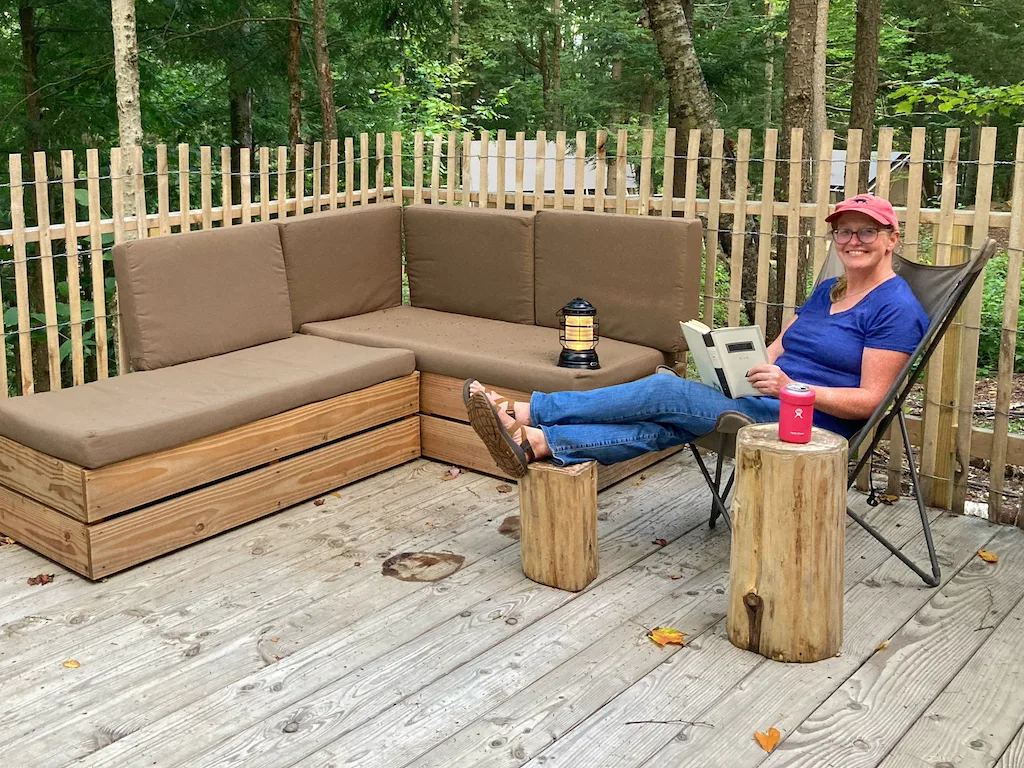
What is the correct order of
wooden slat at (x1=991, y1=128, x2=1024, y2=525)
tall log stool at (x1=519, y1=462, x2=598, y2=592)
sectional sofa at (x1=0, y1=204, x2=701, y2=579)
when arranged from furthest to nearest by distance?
wooden slat at (x1=991, y1=128, x2=1024, y2=525), sectional sofa at (x1=0, y1=204, x2=701, y2=579), tall log stool at (x1=519, y1=462, x2=598, y2=592)

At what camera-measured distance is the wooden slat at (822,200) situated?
4.23 meters

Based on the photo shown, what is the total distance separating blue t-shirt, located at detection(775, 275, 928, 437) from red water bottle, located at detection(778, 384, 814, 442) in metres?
0.47

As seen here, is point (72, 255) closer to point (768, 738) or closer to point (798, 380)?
point (798, 380)

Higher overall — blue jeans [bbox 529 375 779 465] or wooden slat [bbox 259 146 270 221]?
wooden slat [bbox 259 146 270 221]

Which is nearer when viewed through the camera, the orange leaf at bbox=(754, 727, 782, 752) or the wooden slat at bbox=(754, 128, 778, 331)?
the orange leaf at bbox=(754, 727, 782, 752)

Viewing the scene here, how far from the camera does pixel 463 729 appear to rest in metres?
2.66

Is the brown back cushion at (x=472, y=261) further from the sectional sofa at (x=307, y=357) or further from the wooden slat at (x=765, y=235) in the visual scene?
the wooden slat at (x=765, y=235)

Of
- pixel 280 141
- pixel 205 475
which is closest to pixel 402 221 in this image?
pixel 205 475

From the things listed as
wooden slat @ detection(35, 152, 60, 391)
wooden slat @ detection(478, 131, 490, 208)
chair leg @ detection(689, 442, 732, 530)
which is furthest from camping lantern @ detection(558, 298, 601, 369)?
wooden slat @ detection(35, 152, 60, 391)

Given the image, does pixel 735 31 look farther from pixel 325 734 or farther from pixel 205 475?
pixel 325 734

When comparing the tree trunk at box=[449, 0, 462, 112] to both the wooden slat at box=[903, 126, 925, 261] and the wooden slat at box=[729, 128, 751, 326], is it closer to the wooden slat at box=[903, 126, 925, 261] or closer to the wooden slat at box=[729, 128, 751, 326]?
the wooden slat at box=[729, 128, 751, 326]

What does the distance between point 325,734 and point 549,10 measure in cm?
1436

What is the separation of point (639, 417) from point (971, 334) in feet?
4.61

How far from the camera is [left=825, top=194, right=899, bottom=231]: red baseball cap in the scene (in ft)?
11.0
